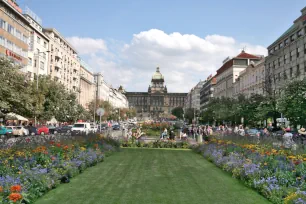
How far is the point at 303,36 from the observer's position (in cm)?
5181

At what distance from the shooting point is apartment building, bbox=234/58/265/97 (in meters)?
73.2

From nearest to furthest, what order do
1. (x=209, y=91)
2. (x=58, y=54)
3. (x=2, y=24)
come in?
(x=2, y=24), (x=58, y=54), (x=209, y=91)

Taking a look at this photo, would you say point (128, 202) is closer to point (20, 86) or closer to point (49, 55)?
point (20, 86)

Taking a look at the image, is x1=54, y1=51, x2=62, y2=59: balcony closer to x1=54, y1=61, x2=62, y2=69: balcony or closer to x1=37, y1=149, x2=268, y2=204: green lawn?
x1=54, y1=61, x2=62, y2=69: balcony

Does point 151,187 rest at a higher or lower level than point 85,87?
lower

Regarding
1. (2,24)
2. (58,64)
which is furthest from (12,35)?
(58,64)

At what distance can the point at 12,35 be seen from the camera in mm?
50750

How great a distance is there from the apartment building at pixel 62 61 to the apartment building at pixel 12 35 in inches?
734

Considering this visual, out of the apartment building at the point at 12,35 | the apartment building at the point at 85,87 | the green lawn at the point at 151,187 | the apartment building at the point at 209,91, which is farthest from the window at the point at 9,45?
the apartment building at the point at 209,91

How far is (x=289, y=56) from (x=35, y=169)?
54.6 m

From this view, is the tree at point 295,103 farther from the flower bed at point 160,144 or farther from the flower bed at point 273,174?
the flower bed at point 273,174

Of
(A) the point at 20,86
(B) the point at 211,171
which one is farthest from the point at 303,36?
(B) the point at 211,171

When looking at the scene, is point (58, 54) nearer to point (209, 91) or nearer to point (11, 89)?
point (11, 89)

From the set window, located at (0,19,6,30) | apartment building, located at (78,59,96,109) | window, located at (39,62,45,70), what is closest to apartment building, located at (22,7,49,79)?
window, located at (39,62,45,70)
